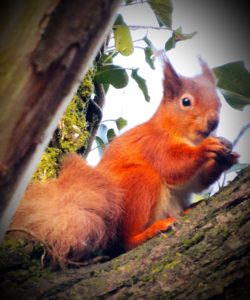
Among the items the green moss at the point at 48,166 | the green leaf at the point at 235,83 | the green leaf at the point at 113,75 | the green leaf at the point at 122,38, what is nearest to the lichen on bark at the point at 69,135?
the green moss at the point at 48,166

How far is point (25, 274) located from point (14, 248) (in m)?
0.16

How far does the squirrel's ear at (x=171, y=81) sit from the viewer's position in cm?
303

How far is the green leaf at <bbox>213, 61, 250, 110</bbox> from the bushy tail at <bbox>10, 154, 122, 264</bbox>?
0.84m

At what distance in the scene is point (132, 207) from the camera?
2.36 m

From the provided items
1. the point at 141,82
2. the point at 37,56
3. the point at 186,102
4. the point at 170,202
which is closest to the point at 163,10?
the point at 141,82

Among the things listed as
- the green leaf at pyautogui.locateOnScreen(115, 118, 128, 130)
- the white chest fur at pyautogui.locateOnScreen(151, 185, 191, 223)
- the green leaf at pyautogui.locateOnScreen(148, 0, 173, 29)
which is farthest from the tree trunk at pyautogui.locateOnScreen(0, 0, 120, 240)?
the green leaf at pyautogui.locateOnScreen(115, 118, 128, 130)

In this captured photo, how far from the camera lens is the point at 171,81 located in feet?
9.98

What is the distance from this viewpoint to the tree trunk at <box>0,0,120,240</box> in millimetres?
815

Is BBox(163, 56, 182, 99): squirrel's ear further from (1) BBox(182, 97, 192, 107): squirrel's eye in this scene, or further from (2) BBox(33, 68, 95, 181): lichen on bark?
(2) BBox(33, 68, 95, 181): lichen on bark

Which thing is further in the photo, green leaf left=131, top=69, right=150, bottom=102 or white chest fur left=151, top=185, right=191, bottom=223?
green leaf left=131, top=69, right=150, bottom=102

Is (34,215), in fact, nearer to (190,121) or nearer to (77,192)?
(77,192)

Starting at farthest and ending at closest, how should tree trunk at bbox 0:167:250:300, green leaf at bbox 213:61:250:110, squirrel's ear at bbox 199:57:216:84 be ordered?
squirrel's ear at bbox 199:57:216:84
green leaf at bbox 213:61:250:110
tree trunk at bbox 0:167:250:300

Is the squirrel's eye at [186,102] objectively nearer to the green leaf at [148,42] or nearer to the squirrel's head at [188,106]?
the squirrel's head at [188,106]

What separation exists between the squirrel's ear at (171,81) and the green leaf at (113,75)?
384 millimetres
